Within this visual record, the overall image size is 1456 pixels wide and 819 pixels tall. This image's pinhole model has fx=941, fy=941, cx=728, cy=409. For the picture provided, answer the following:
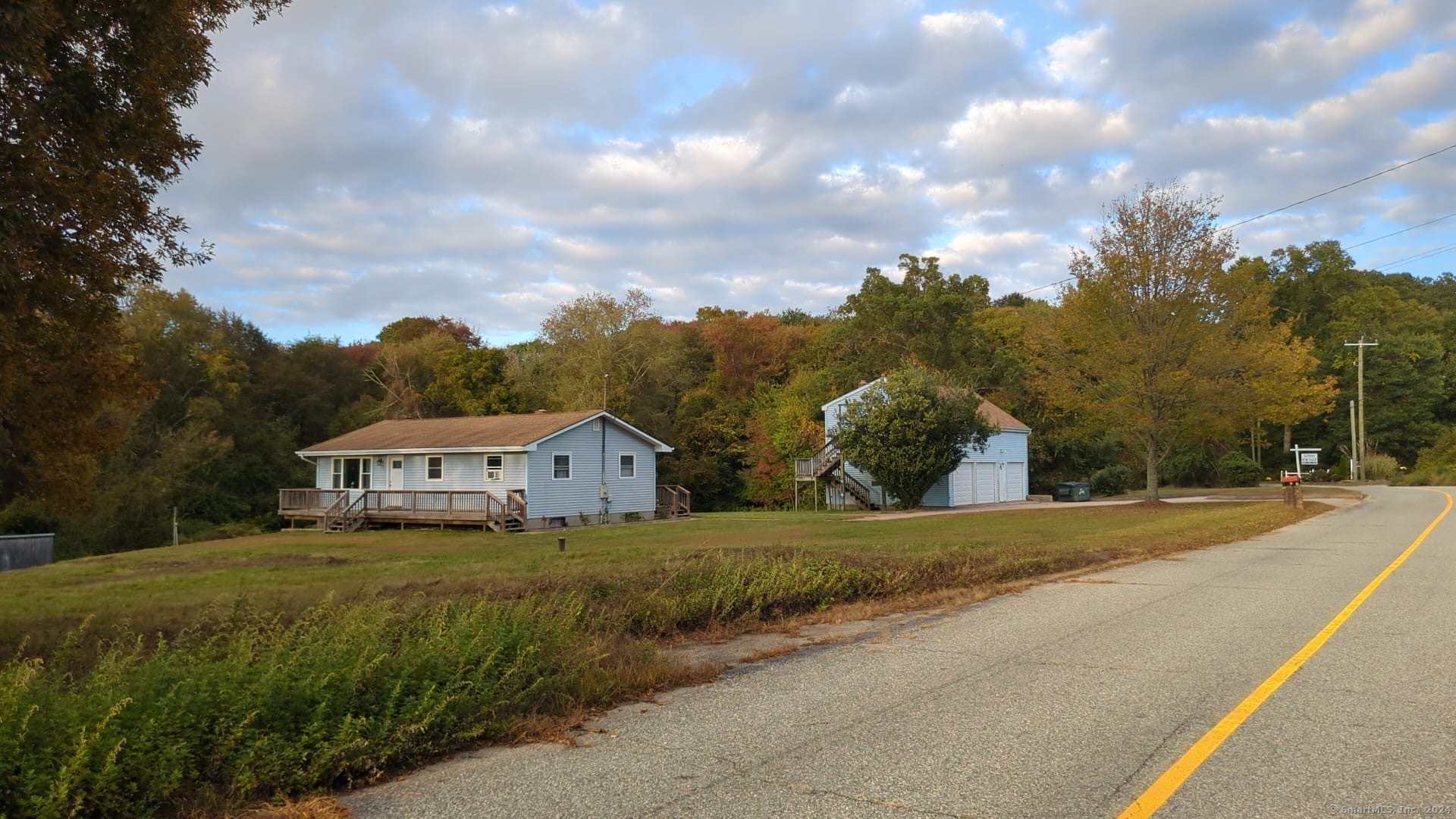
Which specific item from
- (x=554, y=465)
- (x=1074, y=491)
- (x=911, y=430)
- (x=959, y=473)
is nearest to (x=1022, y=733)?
(x=554, y=465)

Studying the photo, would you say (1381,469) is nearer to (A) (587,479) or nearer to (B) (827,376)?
(B) (827,376)

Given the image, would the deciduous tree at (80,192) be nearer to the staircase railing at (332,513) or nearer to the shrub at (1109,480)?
the staircase railing at (332,513)

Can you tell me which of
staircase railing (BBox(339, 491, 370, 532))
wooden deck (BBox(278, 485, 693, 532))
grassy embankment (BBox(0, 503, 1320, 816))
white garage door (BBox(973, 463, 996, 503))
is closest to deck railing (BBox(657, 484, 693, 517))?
wooden deck (BBox(278, 485, 693, 532))

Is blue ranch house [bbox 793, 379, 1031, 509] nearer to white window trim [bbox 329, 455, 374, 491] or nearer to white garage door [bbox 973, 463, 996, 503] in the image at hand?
white garage door [bbox 973, 463, 996, 503]

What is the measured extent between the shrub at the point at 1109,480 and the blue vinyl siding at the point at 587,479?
968 inches

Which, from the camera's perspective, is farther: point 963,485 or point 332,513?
point 963,485

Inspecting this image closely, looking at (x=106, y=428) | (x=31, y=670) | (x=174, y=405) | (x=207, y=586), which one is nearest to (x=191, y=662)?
(x=31, y=670)

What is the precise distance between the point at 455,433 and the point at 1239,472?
146 ft

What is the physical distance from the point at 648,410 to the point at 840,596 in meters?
40.7

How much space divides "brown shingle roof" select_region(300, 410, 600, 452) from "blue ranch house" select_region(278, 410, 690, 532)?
6cm

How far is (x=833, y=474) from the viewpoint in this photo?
4234cm

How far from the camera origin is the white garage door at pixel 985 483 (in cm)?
4238

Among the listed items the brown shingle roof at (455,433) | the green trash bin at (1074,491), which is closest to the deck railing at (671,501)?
the brown shingle roof at (455,433)

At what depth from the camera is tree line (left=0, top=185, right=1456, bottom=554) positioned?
31.9m
